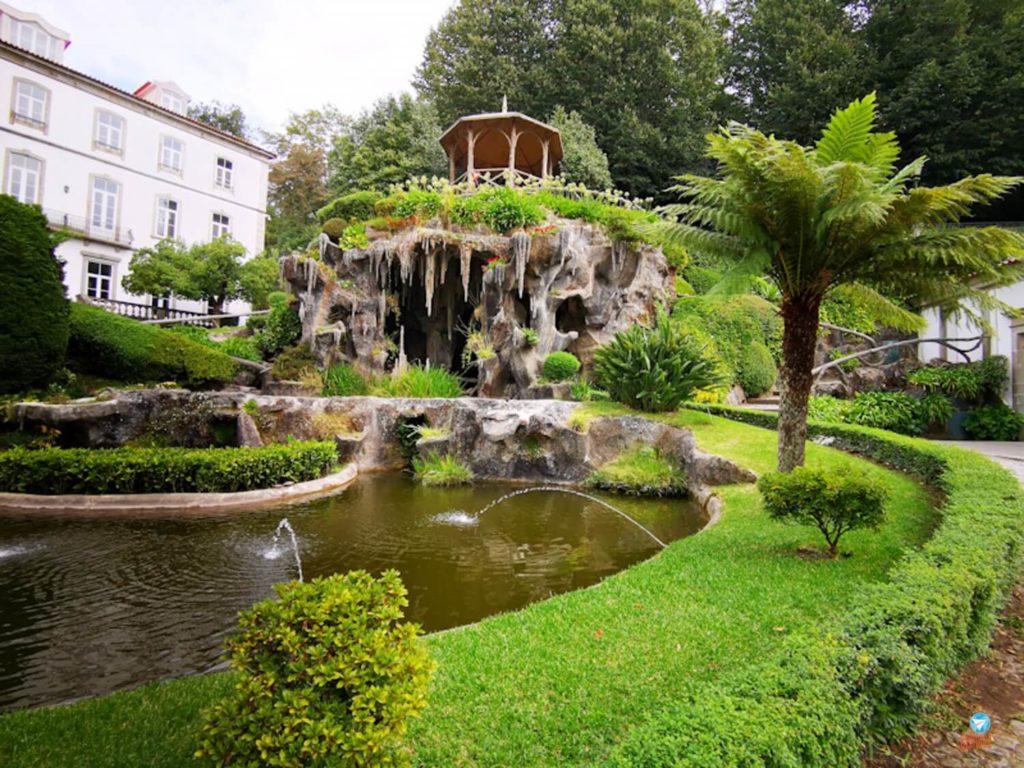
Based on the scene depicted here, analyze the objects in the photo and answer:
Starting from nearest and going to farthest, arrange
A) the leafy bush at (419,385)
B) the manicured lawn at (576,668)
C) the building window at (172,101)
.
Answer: the manicured lawn at (576,668), the leafy bush at (419,385), the building window at (172,101)

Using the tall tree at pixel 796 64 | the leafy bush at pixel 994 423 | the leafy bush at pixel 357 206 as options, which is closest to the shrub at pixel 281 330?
the leafy bush at pixel 357 206

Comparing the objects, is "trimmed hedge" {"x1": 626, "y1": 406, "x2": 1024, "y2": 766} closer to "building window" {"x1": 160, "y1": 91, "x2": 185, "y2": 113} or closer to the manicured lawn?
the manicured lawn

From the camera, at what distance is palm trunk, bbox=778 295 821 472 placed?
751 centimetres

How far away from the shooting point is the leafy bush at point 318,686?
6.68 ft

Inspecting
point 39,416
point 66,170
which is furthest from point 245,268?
point 39,416

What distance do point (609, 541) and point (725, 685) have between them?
16.7ft

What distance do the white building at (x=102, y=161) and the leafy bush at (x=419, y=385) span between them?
690 inches

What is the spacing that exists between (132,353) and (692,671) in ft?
55.1

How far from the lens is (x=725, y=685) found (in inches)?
105

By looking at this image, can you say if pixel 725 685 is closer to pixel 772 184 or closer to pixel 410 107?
pixel 772 184

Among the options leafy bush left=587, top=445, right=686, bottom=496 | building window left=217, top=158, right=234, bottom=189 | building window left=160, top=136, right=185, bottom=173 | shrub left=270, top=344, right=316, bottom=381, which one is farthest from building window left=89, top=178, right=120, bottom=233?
leafy bush left=587, top=445, right=686, bottom=496

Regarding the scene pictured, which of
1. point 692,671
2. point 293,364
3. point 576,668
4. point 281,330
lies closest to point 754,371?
point 293,364

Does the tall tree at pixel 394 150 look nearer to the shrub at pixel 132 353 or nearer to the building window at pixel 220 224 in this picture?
the building window at pixel 220 224

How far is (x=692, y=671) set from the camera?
11.5 feet
